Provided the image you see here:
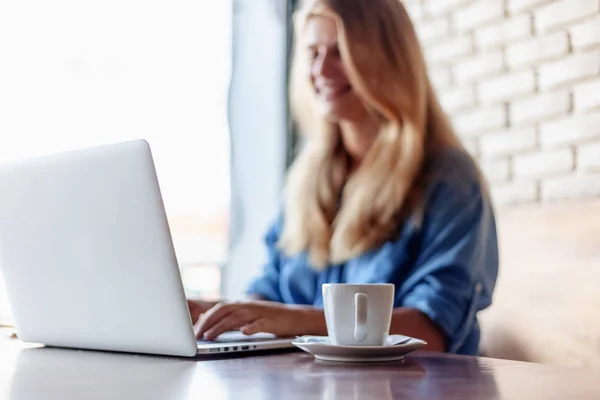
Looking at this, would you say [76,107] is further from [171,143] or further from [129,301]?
[129,301]

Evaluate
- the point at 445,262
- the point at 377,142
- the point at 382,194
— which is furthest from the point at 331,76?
the point at 445,262

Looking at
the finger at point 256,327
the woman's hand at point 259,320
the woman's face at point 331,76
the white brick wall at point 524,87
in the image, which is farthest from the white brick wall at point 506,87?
the finger at point 256,327

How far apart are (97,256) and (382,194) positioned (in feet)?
2.43

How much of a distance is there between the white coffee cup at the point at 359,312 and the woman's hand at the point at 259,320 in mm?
170

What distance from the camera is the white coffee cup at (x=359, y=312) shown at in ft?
2.89

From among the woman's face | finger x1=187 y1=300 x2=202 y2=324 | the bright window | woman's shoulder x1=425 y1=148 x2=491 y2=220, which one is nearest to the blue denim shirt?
woman's shoulder x1=425 y1=148 x2=491 y2=220

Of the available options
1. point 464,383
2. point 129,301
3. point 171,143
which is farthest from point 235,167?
point 464,383

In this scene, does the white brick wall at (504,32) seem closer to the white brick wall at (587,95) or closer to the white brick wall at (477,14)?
the white brick wall at (477,14)

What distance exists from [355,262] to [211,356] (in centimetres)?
65

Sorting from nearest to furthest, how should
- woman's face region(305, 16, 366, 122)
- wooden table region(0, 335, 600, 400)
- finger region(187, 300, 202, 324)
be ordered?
wooden table region(0, 335, 600, 400), finger region(187, 300, 202, 324), woman's face region(305, 16, 366, 122)

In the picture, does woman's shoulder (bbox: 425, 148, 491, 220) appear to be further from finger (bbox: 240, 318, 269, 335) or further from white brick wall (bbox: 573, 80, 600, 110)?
finger (bbox: 240, 318, 269, 335)

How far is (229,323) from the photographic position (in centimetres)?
102

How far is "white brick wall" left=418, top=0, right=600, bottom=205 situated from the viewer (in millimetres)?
1782

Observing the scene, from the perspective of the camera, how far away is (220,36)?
247cm
